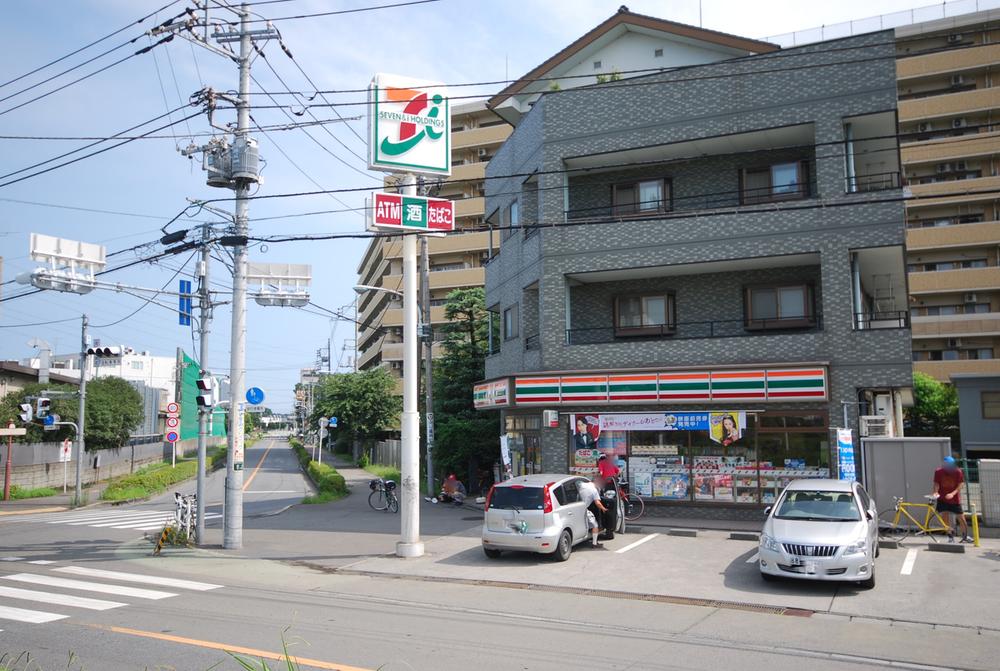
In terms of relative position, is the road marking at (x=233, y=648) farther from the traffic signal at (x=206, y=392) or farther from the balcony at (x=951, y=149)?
the balcony at (x=951, y=149)

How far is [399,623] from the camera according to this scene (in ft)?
33.9

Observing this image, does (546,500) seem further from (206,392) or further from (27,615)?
(206,392)

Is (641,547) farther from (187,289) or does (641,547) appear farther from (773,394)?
(187,289)

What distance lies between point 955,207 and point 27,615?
175 feet

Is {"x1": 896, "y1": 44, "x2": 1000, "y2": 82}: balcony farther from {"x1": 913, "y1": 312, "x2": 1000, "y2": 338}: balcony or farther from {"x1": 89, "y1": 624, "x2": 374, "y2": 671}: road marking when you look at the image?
{"x1": 89, "y1": 624, "x2": 374, "y2": 671}: road marking

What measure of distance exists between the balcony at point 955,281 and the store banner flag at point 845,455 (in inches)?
1376

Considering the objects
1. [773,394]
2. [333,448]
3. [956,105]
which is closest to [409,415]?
[773,394]

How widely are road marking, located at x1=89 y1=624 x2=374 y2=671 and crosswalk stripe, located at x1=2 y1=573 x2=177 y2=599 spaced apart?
236 centimetres

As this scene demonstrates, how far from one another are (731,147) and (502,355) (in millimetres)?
10079

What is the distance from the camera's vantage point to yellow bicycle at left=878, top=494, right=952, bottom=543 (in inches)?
645

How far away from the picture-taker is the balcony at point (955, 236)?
→ 153 feet

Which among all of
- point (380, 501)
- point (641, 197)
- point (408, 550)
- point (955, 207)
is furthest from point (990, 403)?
point (408, 550)

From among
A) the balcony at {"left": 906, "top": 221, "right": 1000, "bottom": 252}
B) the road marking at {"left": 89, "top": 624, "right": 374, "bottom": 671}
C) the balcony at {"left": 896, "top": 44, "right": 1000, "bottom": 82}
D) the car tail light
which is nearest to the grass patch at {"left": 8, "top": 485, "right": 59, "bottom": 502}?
the road marking at {"left": 89, "top": 624, "right": 374, "bottom": 671}

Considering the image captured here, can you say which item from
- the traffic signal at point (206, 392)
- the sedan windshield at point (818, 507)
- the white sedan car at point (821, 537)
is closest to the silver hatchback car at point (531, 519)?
the white sedan car at point (821, 537)
